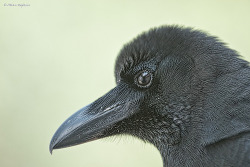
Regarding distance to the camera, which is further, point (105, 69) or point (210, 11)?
point (210, 11)

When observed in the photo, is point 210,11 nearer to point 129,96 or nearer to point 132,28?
point 132,28

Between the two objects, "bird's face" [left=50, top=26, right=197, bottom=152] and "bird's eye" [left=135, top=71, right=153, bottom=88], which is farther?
"bird's eye" [left=135, top=71, right=153, bottom=88]

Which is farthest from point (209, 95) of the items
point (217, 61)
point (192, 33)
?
point (192, 33)

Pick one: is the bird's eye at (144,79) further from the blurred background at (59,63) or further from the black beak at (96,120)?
the blurred background at (59,63)

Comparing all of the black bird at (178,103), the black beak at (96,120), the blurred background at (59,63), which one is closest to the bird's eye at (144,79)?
the black bird at (178,103)

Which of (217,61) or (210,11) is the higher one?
(210,11)

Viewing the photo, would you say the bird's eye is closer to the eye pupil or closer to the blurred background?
the eye pupil

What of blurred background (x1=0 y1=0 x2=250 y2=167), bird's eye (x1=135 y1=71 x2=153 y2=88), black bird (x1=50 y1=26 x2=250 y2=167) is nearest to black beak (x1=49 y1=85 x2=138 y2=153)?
black bird (x1=50 y1=26 x2=250 y2=167)
